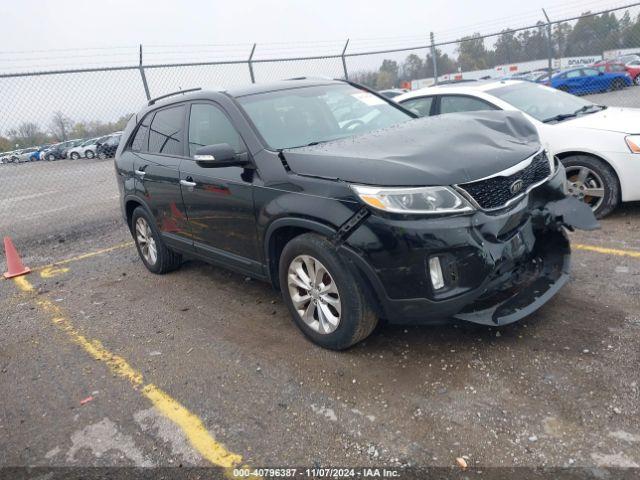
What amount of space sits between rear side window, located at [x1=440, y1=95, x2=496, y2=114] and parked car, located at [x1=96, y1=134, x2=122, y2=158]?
1440 cm

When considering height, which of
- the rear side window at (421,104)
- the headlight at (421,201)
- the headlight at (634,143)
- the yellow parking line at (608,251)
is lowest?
the yellow parking line at (608,251)

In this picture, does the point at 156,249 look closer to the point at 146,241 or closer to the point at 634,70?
the point at 146,241

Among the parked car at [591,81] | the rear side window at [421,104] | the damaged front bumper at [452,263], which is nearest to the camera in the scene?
the damaged front bumper at [452,263]

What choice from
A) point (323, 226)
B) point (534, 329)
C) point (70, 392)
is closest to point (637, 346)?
point (534, 329)

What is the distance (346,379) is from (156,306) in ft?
7.64

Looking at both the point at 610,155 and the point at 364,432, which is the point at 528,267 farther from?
the point at 610,155

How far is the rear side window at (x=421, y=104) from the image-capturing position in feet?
21.1

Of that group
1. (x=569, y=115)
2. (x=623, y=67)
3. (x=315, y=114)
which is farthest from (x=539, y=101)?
(x=623, y=67)

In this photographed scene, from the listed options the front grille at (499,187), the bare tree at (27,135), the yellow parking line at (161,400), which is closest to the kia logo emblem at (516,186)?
the front grille at (499,187)

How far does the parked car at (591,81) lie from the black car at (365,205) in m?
21.0

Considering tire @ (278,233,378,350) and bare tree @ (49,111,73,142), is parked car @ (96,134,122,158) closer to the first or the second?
bare tree @ (49,111,73,142)

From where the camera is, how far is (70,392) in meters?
3.51

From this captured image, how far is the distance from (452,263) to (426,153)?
70 centimetres

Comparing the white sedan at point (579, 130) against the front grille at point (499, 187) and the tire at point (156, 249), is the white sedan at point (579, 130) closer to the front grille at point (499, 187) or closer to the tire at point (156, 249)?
the front grille at point (499, 187)
